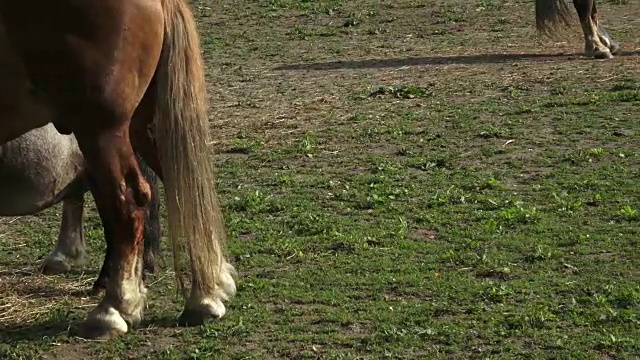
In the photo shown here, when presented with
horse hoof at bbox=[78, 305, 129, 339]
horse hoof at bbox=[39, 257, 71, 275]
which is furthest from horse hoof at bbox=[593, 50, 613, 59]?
horse hoof at bbox=[78, 305, 129, 339]

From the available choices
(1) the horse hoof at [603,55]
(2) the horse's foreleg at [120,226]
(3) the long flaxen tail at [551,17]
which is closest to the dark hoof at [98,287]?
(2) the horse's foreleg at [120,226]

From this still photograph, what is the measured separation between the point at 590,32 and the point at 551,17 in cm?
58

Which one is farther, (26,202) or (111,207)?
(26,202)

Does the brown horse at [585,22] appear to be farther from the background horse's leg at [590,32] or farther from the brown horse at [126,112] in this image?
the brown horse at [126,112]

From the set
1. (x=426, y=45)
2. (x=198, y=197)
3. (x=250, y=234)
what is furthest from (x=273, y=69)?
(x=198, y=197)

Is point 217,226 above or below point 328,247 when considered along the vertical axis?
above

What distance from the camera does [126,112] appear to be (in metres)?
4.99

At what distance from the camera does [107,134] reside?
4.96 m

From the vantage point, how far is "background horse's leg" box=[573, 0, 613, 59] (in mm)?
12000

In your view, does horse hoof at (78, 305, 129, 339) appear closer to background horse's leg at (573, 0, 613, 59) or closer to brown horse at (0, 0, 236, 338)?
brown horse at (0, 0, 236, 338)

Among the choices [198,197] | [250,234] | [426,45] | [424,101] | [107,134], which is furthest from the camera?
[426,45]

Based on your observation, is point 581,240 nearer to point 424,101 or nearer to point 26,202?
point 26,202

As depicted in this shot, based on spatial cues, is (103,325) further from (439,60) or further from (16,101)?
(439,60)

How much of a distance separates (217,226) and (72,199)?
3.95 feet
